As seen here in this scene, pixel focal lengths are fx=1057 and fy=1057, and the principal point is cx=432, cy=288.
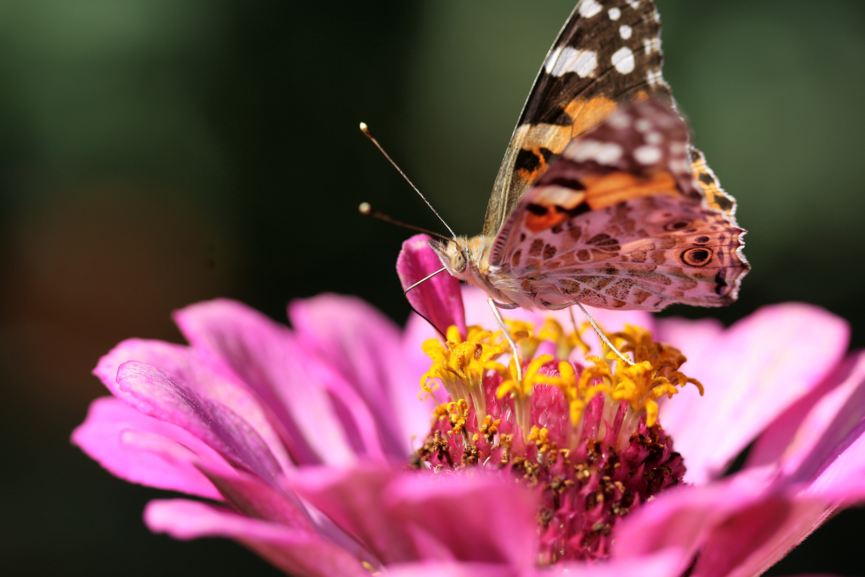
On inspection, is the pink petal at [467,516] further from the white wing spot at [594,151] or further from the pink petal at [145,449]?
the white wing spot at [594,151]

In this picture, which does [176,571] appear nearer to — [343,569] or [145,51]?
[145,51]

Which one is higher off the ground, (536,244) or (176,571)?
(536,244)

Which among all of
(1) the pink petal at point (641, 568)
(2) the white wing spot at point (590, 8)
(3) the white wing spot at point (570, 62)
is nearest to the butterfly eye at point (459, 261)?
(3) the white wing spot at point (570, 62)

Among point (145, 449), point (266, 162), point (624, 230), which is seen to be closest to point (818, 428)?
point (624, 230)

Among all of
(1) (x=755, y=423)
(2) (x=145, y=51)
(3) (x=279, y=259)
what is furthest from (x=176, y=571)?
(1) (x=755, y=423)

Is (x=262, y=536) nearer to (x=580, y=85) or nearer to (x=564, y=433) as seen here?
(x=564, y=433)

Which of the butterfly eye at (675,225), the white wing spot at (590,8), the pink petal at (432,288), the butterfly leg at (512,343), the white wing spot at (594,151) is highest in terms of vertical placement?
the white wing spot at (590,8)
